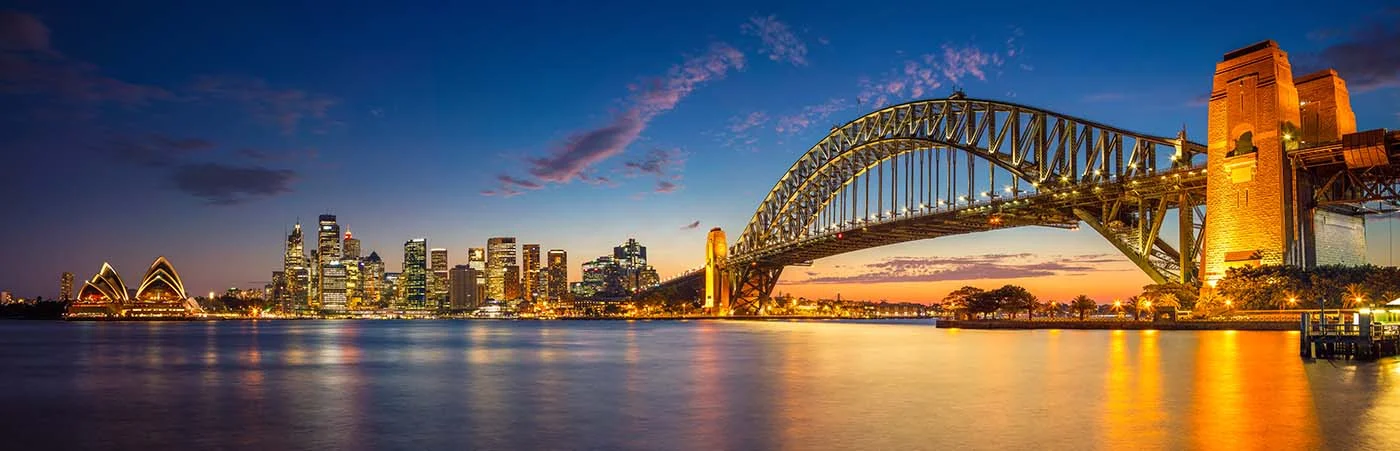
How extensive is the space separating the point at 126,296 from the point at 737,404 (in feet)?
586

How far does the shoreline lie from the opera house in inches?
5263

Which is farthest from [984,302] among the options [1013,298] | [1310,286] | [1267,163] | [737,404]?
[737,404]

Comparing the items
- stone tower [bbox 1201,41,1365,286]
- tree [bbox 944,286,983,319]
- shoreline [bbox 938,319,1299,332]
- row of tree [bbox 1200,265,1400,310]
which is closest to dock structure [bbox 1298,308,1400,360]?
row of tree [bbox 1200,265,1400,310]

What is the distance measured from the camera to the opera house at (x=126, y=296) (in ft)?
546

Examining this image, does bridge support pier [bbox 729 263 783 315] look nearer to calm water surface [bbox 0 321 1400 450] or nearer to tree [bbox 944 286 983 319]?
tree [bbox 944 286 983 319]

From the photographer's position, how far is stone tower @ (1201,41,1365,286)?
150 feet

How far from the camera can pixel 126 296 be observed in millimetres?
170750

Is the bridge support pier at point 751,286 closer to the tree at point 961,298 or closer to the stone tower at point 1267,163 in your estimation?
the tree at point 961,298

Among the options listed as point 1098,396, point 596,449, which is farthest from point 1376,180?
point 596,449

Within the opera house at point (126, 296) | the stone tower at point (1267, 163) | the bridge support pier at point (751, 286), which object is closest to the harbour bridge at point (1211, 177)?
the stone tower at point (1267, 163)

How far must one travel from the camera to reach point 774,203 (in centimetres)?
11938

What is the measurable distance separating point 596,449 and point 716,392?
888cm

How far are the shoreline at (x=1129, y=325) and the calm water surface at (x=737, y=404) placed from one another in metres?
12.4

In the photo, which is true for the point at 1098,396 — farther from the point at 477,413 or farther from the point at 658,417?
the point at 477,413
